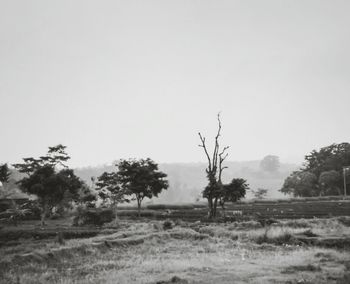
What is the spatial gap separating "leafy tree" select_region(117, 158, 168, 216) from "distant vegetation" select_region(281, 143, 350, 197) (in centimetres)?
4989

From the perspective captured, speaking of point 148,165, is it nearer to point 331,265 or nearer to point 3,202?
point 3,202

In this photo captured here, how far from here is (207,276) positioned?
14844 mm

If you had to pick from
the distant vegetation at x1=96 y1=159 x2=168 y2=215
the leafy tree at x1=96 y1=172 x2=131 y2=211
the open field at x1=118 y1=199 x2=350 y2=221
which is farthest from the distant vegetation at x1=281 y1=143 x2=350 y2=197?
the leafy tree at x1=96 y1=172 x2=131 y2=211

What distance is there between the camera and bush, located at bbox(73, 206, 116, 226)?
39438 millimetres

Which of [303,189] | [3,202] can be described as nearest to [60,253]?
[3,202]

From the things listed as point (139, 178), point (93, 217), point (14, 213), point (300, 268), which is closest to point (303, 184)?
point (139, 178)

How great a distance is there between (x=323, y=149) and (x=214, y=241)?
8533cm

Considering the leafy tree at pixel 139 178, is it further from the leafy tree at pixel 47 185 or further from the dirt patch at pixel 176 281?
the dirt patch at pixel 176 281

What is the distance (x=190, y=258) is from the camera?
19.5m

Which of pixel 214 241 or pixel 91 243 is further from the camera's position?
pixel 214 241

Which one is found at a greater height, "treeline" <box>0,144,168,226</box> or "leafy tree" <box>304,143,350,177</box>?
"leafy tree" <box>304,143,350,177</box>

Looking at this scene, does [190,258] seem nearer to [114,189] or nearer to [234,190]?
[234,190]

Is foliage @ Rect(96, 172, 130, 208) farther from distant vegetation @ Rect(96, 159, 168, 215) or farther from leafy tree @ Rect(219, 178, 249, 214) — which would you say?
leafy tree @ Rect(219, 178, 249, 214)

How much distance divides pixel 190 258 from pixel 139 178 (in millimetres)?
29245
